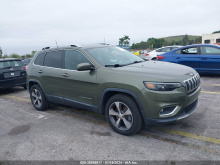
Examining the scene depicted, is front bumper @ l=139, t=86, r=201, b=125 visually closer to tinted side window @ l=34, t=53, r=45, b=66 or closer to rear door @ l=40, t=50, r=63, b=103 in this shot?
rear door @ l=40, t=50, r=63, b=103

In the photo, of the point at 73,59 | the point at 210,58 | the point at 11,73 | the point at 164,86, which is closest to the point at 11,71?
the point at 11,73

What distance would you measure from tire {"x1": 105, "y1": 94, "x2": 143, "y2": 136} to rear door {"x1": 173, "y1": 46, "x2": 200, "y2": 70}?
5.95 meters

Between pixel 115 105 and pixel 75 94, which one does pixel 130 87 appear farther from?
pixel 75 94

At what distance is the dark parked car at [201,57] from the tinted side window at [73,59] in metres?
5.82

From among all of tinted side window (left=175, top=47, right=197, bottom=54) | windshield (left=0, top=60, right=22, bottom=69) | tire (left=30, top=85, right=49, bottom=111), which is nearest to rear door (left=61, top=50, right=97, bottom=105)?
tire (left=30, top=85, right=49, bottom=111)

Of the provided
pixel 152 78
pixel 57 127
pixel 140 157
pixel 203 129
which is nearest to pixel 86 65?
pixel 152 78

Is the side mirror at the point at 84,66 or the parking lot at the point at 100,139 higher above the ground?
the side mirror at the point at 84,66

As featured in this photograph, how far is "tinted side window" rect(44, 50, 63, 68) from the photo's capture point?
179 inches

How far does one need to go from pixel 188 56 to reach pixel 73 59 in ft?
19.4

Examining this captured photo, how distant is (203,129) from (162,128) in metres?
0.73

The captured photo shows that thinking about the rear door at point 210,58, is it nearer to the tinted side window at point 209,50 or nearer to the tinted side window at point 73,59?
the tinted side window at point 209,50

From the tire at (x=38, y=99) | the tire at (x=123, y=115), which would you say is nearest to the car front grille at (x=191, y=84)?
the tire at (x=123, y=115)

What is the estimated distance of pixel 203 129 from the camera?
11.5 ft

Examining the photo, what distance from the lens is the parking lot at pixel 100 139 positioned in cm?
292
